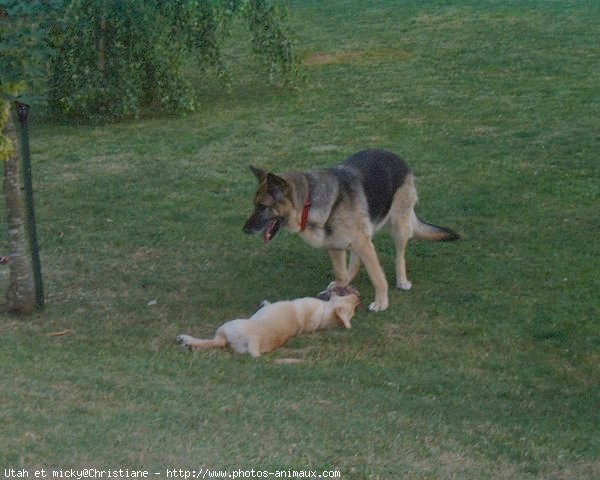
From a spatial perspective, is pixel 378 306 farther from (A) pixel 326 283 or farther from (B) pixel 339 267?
(A) pixel 326 283

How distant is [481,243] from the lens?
35.0 feet

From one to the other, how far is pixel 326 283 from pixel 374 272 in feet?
2.99

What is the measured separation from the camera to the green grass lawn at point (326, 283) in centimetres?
563

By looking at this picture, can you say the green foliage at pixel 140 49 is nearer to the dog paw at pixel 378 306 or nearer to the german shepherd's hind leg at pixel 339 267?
the german shepherd's hind leg at pixel 339 267

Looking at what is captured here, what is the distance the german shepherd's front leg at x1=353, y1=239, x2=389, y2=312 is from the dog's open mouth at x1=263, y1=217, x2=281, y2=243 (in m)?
0.75

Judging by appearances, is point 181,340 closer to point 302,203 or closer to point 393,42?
point 302,203

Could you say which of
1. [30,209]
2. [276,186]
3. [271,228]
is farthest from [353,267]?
[30,209]

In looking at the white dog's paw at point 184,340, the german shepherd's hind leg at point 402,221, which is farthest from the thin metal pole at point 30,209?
the german shepherd's hind leg at point 402,221

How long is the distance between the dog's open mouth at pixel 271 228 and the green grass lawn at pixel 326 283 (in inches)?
32.9

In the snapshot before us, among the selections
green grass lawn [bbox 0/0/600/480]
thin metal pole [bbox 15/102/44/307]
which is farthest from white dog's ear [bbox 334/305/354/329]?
thin metal pole [bbox 15/102/44/307]

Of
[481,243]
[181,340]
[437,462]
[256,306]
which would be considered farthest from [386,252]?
[437,462]

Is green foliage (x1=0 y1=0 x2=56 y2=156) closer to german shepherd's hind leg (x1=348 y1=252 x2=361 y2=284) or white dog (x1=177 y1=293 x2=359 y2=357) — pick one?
white dog (x1=177 y1=293 x2=359 y2=357)

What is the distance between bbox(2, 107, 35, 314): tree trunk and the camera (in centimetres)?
866

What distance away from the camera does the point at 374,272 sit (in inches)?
354
